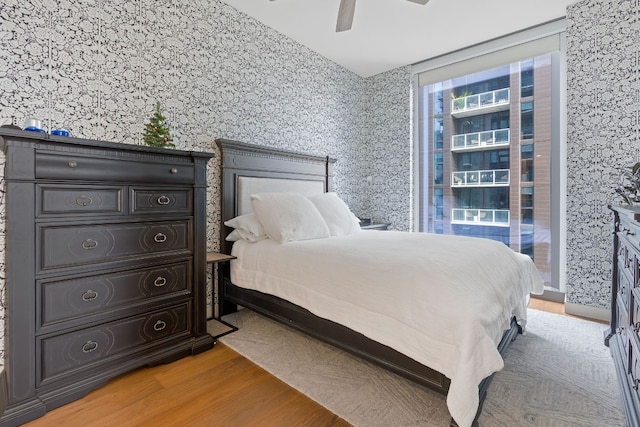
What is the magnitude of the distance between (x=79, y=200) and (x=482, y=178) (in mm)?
4045

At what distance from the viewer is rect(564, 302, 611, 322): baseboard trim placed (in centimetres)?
282

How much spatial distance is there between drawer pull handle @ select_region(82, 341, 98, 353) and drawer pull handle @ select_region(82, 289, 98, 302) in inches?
9.2

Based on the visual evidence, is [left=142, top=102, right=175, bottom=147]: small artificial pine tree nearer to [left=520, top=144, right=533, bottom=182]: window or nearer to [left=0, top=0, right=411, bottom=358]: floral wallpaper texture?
[left=0, top=0, right=411, bottom=358]: floral wallpaper texture

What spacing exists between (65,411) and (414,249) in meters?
2.08

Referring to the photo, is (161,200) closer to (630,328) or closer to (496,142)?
(630,328)

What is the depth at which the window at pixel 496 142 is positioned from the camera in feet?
11.2

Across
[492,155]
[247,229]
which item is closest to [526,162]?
[492,155]

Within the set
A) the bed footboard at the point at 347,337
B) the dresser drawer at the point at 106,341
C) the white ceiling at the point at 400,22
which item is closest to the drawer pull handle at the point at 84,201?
the dresser drawer at the point at 106,341

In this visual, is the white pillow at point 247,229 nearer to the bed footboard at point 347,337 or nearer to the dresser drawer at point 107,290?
the bed footboard at point 347,337

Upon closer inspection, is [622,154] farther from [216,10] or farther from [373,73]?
[216,10]

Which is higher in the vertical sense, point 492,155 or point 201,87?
point 201,87

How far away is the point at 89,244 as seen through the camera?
1704 millimetres

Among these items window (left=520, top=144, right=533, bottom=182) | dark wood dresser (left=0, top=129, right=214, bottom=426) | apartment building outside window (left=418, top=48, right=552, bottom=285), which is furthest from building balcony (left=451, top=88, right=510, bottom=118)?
dark wood dresser (left=0, top=129, right=214, bottom=426)

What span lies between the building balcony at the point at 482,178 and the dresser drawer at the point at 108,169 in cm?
337
